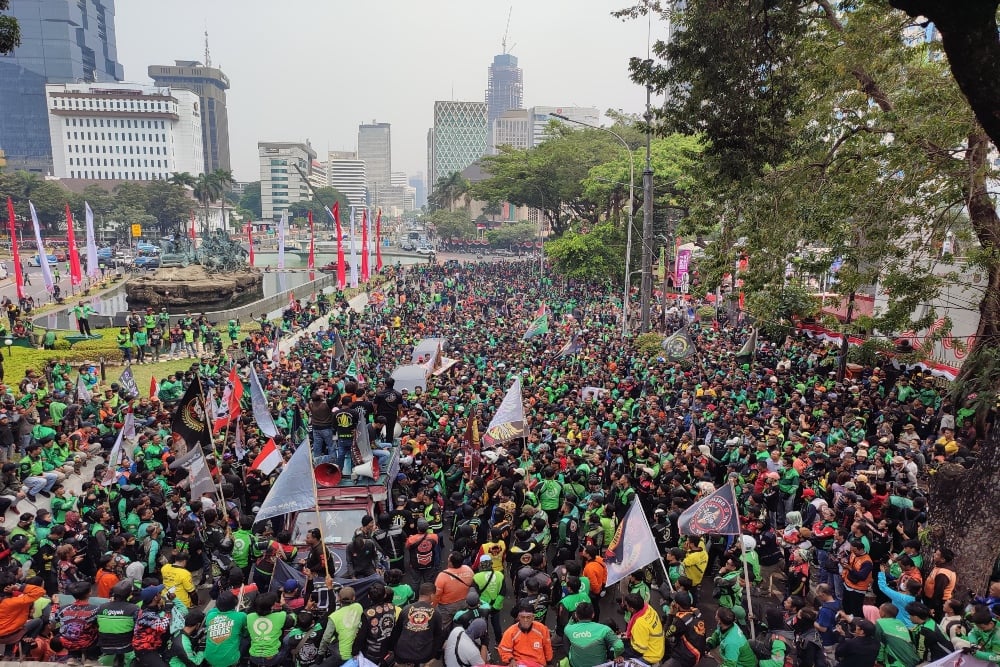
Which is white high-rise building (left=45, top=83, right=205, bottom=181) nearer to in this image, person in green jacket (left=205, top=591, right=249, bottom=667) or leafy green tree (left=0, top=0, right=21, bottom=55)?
leafy green tree (left=0, top=0, right=21, bottom=55)

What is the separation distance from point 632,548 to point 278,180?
174 meters

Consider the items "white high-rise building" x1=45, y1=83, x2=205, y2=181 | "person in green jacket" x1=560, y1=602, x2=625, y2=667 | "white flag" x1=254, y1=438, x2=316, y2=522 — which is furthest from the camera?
"white high-rise building" x1=45, y1=83, x2=205, y2=181

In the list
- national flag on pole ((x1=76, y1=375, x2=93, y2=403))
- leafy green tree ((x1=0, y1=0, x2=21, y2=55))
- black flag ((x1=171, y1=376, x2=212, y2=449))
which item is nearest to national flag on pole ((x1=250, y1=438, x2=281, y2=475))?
black flag ((x1=171, y1=376, x2=212, y2=449))

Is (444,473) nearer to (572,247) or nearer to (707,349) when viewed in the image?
(707,349)

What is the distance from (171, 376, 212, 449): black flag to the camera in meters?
10.4

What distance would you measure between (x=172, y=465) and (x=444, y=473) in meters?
4.35

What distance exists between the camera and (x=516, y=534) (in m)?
8.52

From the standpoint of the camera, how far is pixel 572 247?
36062 mm

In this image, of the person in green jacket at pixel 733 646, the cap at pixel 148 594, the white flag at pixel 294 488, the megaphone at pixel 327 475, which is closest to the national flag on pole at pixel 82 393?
the megaphone at pixel 327 475

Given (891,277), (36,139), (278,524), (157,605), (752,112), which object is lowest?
(278,524)

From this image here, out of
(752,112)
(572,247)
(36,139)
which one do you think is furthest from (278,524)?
(36,139)

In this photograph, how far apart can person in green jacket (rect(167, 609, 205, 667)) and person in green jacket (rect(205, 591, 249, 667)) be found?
93 millimetres

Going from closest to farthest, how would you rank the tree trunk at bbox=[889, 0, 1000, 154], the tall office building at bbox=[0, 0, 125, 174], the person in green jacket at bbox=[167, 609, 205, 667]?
the tree trunk at bbox=[889, 0, 1000, 154]
the person in green jacket at bbox=[167, 609, 205, 667]
the tall office building at bbox=[0, 0, 125, 174]

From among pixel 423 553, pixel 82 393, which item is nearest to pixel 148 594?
pixel 423 553
